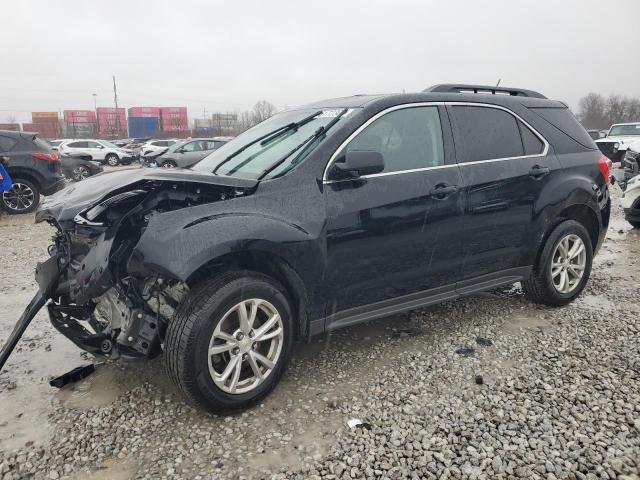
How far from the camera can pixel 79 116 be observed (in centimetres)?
7262

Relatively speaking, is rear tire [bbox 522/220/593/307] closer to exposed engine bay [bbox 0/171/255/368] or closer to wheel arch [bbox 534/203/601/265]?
wheel arch [bbox 534/203/601/265]

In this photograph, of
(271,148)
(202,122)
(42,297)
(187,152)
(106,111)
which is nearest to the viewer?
(42,297)

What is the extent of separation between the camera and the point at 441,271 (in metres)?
3.50

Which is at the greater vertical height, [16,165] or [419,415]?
[16,165]

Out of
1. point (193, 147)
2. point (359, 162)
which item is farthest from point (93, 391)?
point (193, 147)

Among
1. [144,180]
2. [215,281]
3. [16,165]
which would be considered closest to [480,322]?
[215,281]

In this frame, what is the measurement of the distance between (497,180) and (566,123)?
4.05ft

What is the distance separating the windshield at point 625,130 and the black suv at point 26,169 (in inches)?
787

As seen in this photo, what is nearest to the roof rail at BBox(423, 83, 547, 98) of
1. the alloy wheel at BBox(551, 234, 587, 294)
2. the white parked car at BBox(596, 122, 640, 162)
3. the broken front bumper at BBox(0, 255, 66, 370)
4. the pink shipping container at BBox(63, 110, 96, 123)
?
the alloy wheel at BBox(551, 234, 587, 294)

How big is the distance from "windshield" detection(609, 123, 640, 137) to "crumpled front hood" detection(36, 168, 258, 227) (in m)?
20.4

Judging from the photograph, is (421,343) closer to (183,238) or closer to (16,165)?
(183,238)

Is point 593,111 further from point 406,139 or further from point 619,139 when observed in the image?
point 406,139

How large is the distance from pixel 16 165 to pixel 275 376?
9153mm

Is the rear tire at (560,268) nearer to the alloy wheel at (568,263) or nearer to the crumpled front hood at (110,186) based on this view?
the alloy wheel at (568,263)
